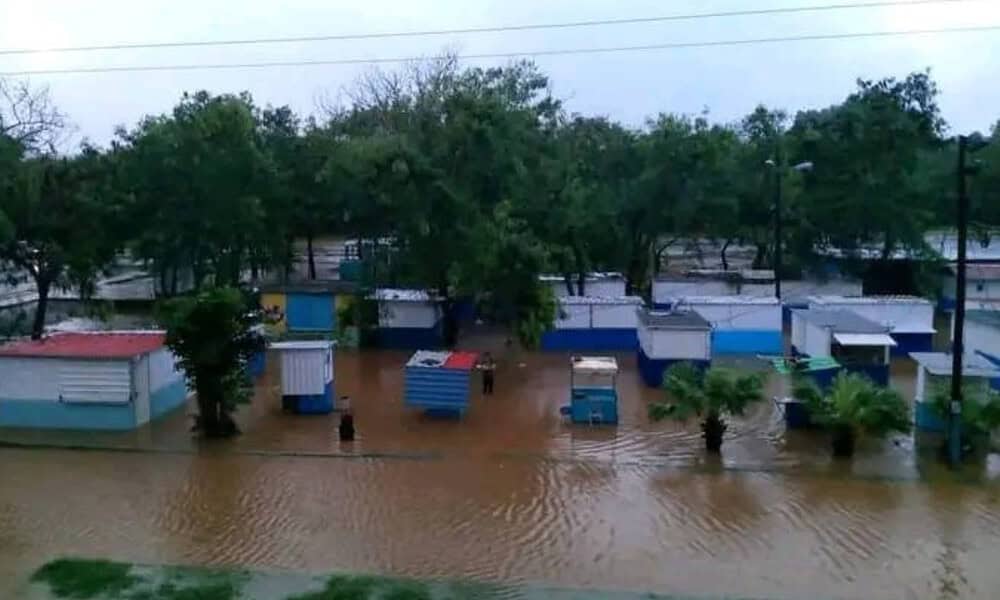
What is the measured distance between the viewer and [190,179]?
29453mm

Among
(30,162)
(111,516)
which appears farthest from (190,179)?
(111,516)

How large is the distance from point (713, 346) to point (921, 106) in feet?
51.6

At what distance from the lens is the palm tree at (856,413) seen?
15.8 meters

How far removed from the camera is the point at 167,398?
63.4 feet

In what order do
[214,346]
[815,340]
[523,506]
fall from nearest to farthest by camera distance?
[523,506] < [214,346] < [815,340]

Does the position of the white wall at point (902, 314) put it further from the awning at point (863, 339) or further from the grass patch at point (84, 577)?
the grass patch at point (84, 577)

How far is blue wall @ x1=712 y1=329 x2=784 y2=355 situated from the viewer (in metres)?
26.4

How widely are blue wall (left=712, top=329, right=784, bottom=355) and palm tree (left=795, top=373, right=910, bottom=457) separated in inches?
385

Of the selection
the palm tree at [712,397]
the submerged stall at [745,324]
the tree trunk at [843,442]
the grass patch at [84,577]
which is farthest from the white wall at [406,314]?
the grass patch at [84,577]

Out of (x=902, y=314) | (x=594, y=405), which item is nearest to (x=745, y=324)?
(x=902, y=314)

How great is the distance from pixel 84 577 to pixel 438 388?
9018mm

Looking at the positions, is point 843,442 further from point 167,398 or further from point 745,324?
point 167,398

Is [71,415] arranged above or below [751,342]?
below

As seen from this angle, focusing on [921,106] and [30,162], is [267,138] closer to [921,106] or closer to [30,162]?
[30,162]
